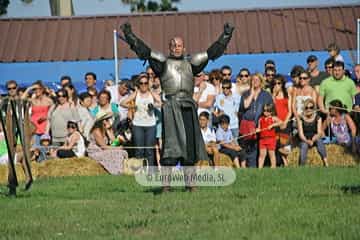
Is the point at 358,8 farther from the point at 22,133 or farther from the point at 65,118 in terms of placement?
the point at 22,133

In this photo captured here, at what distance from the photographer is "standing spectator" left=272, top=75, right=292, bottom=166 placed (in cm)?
1697

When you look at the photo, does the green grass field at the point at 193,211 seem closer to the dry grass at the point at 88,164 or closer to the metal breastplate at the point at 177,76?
the metal breastplate at the point at 177,76

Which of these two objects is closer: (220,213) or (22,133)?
(220,213)

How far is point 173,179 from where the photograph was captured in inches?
490

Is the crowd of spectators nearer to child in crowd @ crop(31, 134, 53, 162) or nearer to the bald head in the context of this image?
A: child in crowd @ crop(31, 134, 53, 162)

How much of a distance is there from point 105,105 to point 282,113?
3.59 m

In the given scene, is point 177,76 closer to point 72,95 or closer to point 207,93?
point 207,93

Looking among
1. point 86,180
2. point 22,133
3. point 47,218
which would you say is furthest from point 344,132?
point 47,218

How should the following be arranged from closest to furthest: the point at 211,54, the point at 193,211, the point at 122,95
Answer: the point at 193,211 < the point at 211,54 < the point at 122,95

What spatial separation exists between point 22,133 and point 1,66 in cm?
1470

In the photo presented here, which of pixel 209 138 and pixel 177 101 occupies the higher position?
pixel 177 101

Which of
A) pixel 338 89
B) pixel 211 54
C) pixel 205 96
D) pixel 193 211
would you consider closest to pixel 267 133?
pixel 205 96

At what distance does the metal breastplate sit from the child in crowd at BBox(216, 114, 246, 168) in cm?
499

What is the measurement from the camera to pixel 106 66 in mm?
25484
